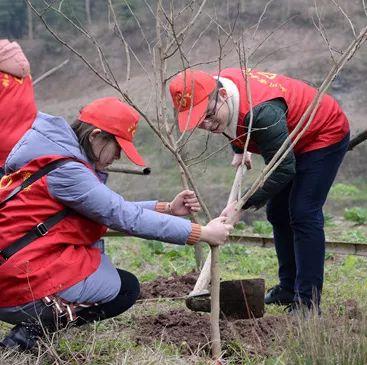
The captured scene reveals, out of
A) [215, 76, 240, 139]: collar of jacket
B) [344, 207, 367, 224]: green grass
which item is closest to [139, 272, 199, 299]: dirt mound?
[215, 76, 240, 139]: collar of jacket

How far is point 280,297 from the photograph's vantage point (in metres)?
5.26

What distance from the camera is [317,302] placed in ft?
14.4

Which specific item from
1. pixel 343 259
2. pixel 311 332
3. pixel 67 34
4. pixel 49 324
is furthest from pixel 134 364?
pixel 67 34

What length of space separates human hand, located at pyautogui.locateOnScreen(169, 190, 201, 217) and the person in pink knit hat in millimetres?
1249

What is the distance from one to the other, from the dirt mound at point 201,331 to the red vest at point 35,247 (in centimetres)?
62

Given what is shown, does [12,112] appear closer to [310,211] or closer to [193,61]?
[310,211]

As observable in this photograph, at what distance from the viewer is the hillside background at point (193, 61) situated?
1516 centimetres

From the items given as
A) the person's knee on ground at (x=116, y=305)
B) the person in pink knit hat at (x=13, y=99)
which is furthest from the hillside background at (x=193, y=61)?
the person's knee on ground at (x=116, y=305)

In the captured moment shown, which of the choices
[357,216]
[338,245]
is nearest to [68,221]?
[338,245]

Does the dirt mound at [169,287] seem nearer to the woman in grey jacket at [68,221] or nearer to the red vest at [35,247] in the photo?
the woman in grey jacket at [68,221]

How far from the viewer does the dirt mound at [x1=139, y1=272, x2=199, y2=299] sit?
5.45 m

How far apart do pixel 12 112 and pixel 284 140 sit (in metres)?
1.67

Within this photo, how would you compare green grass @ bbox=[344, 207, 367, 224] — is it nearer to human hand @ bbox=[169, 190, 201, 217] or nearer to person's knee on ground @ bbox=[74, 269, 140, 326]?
human hand @ bbox=[169, 190, 201, 217]

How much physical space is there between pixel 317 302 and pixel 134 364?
1.14 metres
